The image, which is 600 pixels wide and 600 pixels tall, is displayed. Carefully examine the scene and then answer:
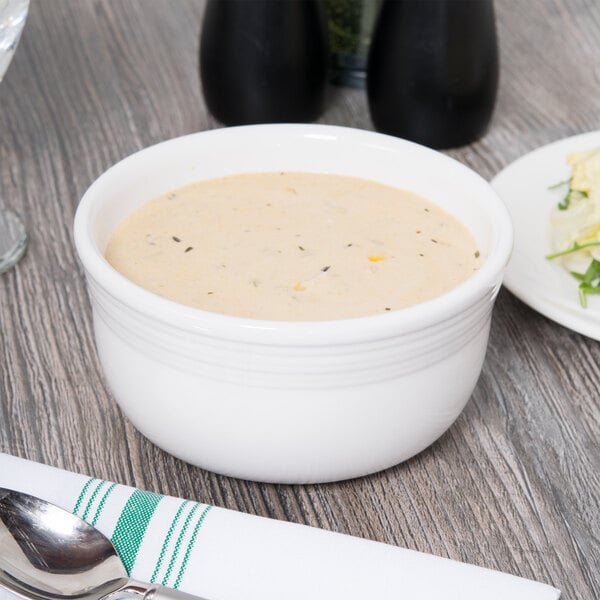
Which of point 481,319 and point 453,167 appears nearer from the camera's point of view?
point 481,319

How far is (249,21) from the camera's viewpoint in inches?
53.6

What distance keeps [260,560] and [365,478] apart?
17 cm

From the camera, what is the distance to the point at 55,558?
28.7 inches

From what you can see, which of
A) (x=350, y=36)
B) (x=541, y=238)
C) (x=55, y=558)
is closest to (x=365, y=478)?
(x=55, y=558)

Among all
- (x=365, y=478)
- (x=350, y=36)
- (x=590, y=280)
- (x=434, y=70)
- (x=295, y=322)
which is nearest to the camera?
(x=295, y=322)

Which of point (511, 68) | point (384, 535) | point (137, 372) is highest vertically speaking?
point (137, 372)

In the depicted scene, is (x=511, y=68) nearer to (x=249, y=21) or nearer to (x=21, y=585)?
(x=249, y=21)

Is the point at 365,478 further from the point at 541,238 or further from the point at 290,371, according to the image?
the point at 541,238

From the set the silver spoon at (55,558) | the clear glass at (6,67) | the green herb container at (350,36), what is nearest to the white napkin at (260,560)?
the silver spoon at (55,558)

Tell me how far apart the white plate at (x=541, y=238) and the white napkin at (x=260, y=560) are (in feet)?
1.17

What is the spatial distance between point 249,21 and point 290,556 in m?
0.84

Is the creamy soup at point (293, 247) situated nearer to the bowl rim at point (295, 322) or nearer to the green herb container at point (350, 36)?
the bowl rim at point (295, 322)

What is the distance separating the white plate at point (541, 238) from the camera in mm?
1020

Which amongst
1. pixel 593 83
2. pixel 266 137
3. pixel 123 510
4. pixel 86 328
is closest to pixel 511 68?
pixel 593 83
